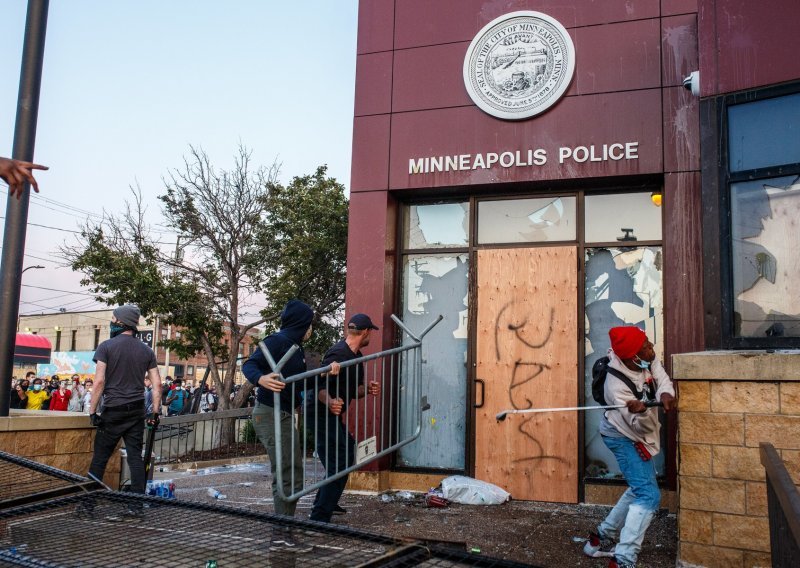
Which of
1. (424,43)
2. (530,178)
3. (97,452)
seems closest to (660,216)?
(530,178)

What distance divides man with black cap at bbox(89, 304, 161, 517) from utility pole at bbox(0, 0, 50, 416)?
2.48 ft

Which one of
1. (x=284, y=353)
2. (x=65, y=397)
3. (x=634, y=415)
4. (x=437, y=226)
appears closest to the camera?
(x=634, y=415)

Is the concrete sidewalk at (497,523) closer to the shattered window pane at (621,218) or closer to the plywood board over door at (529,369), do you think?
the plywood board over door at (529,369)

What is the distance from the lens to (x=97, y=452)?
6070 millimetres

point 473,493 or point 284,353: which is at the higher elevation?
point 284,353

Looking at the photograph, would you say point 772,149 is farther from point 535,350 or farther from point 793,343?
point 535,350

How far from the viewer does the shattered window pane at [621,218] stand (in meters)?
7.47

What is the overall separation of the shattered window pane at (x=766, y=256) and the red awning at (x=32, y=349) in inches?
1847

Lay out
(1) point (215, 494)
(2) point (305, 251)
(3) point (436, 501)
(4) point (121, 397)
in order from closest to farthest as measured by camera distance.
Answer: (4) point (121, 397), (3) point (436, 501), (1) point (215, 494), (2) point (305, 251)

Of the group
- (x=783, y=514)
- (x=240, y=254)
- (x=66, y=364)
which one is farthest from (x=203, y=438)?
(x=66, y=364)

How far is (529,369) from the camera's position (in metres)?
7.53

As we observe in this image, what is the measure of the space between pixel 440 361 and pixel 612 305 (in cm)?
200

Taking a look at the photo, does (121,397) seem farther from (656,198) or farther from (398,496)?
(656,198)

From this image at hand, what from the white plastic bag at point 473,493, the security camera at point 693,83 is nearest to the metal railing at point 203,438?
the white plastic bag at point 473,493
